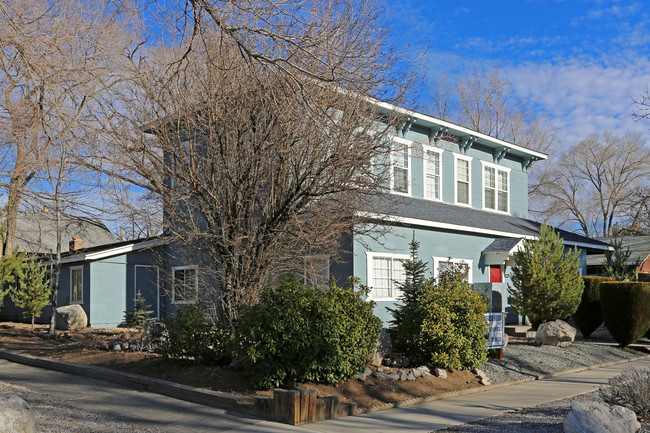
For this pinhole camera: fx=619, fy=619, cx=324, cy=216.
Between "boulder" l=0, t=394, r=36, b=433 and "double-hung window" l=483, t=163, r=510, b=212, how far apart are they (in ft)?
65.6

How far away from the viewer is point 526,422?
827 cm

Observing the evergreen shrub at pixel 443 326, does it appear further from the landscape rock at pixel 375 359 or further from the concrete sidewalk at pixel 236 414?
the concrete sidewalk at pixel 236 414

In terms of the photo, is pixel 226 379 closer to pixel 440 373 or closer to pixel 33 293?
pixel 440 373

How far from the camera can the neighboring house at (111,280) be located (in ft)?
73.9

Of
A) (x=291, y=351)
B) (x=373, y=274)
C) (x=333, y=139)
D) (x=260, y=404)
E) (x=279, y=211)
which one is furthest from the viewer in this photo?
(x=373, y=274)

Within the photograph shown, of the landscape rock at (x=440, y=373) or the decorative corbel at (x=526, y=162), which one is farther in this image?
the decorative corbel at (x=526, y=162)

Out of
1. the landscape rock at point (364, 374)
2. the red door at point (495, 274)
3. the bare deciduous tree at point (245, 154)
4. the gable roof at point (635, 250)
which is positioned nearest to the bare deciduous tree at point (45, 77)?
the bare deciduous tree at point (245, 154)

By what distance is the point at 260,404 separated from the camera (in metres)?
8.69

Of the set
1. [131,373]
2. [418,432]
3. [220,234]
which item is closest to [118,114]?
[220,234]

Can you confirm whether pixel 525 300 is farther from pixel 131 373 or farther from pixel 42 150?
pixel 42 150

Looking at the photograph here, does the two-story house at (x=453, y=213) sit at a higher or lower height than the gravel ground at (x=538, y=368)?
higher

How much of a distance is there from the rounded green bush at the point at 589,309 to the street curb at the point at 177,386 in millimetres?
6345

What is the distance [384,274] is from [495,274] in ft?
20.1

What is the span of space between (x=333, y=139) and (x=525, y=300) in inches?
398
